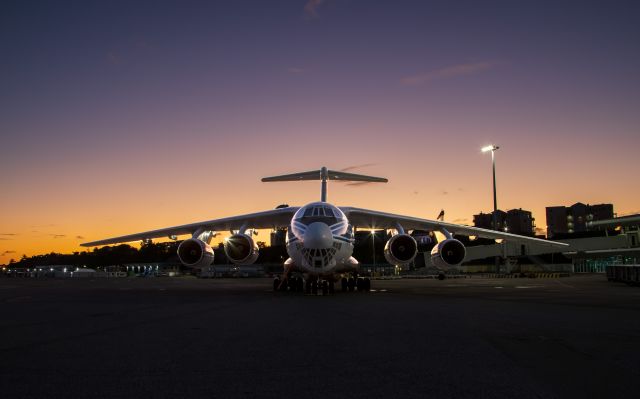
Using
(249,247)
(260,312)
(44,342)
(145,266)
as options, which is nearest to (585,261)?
(249,247)

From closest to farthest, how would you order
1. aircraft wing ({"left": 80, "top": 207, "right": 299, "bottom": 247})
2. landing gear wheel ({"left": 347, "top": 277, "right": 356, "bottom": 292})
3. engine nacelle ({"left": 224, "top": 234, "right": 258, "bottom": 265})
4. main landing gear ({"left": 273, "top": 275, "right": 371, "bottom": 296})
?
main landing gear ({"left": 273, "top": 275, "right": 371, "bottom": 296})
engine nacelle ({"left": 224, "top": 234, "right": 258, "bottom": 265})
landing gear wheel ({"left": 347, "top": 277, "right": 356, "bottom": 292})
aircraft wing ({"left": 80, "top": 207, "right": 299, "bottom": 247})

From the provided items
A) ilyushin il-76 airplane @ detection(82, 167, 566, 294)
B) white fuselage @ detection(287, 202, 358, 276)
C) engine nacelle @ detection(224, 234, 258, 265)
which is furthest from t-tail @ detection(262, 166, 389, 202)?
white fuselage @ detection(287, 202, 358, 276)

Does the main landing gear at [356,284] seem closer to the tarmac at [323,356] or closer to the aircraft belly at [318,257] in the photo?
the aircraft belly at [318,257]

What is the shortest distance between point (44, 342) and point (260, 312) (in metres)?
4.57

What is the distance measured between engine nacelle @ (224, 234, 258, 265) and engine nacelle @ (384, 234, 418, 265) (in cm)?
493

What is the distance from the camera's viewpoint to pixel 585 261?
67375 millimetres

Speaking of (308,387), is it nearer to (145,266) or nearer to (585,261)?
(585,261)

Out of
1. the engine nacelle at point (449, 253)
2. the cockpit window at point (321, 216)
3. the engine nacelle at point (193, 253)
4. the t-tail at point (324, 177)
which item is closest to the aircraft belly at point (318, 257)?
the cockpit window at point (321, 216)

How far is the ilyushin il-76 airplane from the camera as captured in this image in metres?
15.8

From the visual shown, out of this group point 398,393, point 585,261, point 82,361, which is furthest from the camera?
point 585,261

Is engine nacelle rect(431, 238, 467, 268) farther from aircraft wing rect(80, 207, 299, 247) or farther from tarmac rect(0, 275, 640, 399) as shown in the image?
tarmac rect(0, 275, 640, 399)

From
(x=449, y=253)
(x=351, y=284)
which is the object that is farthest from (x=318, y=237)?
(x=449, y=253)

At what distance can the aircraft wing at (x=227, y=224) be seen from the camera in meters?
19.9

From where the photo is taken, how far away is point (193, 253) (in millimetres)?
19016
